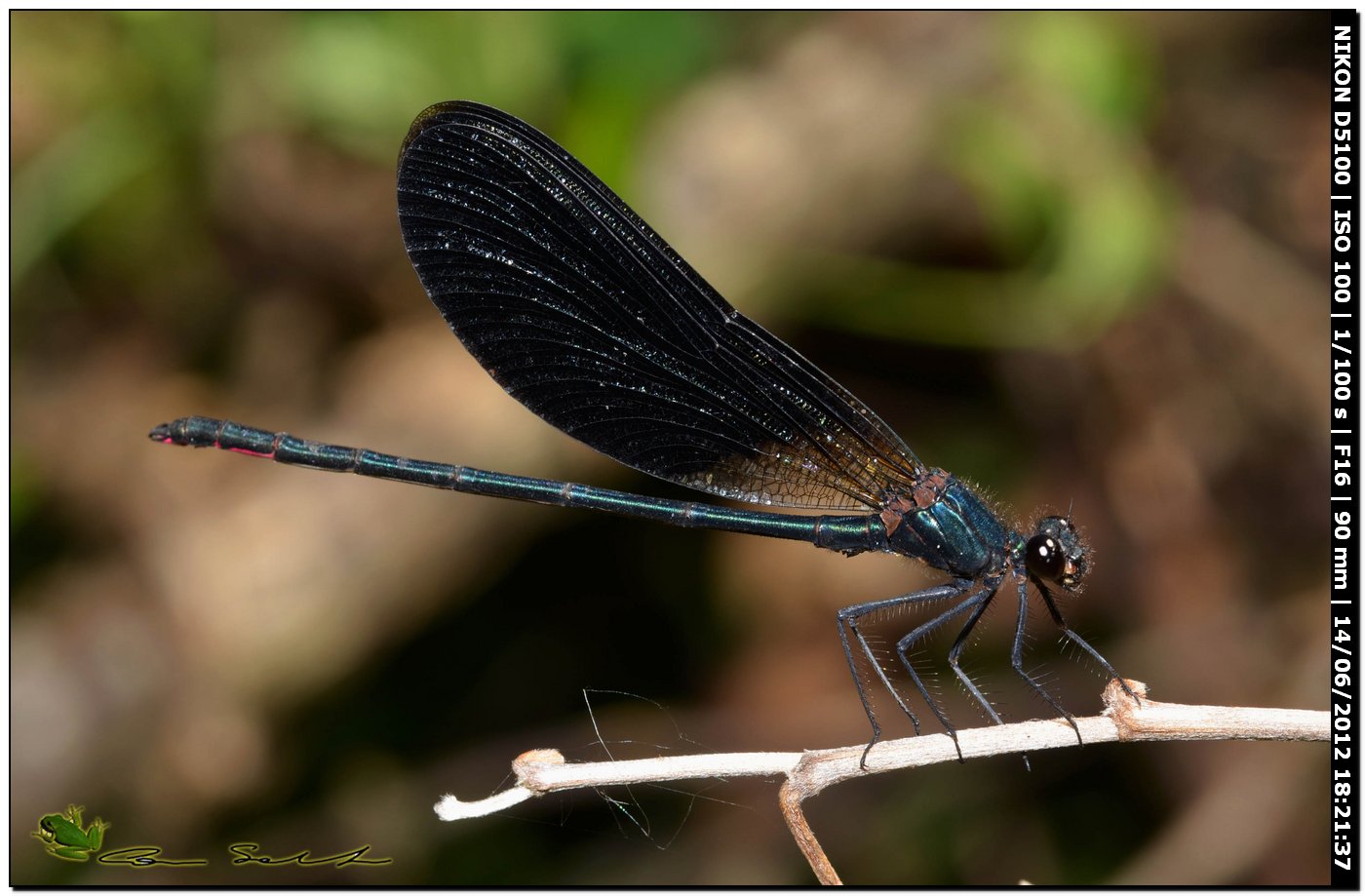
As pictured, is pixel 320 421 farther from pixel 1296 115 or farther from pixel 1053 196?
pixel 1296 115

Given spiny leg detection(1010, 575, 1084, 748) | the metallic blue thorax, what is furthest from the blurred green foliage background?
spiny leg detection(1010, 575, 1084, 748)

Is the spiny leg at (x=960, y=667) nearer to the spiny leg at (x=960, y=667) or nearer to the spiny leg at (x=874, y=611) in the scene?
the spiny leg at (x=960, y=667)

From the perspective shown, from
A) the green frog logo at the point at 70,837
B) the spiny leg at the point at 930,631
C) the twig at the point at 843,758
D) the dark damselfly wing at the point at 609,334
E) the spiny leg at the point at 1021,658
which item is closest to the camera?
the twig at the point at 843,758

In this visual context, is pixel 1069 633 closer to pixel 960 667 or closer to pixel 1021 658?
pixel 1021 658

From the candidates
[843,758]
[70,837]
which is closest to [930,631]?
[843,758]

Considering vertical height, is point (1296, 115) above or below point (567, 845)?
above

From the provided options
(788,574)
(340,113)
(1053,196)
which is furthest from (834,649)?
(340,113)

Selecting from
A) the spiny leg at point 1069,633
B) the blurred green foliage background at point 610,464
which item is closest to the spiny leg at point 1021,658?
the spiny leg at point 1069,633
